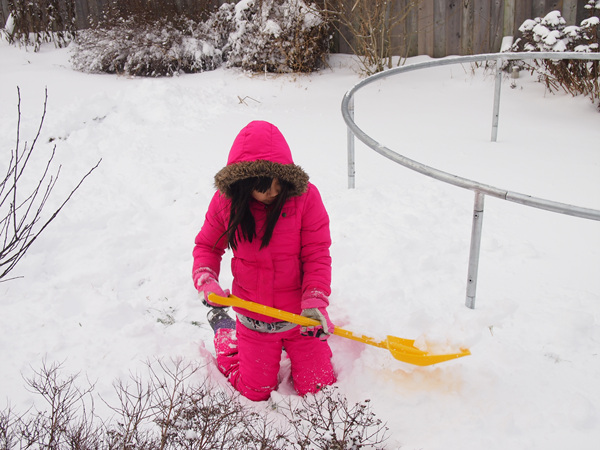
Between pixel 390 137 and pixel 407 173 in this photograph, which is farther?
pixel 390 137

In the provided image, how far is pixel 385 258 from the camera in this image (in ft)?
10.2

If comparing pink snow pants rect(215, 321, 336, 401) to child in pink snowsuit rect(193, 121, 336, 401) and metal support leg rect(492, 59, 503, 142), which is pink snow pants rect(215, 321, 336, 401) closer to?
child in pink snowsuit rect(193, 121, 336, 401)

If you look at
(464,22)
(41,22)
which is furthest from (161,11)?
(464,22)

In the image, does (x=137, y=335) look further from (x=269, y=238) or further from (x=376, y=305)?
(x=376, y=305)

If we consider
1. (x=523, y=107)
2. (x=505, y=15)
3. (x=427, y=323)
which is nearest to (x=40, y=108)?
(x=427, y=323)

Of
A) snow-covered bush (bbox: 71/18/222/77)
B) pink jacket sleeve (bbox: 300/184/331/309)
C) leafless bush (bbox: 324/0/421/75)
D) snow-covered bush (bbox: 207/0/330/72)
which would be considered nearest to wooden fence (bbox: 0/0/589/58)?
leafless bush (bbox: 324/0/421/75)

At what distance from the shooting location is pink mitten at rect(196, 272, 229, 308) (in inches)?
86.7

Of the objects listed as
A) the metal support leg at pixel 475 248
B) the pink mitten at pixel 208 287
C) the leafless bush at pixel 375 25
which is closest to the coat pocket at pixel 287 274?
the pink mitten at pixel 208 287

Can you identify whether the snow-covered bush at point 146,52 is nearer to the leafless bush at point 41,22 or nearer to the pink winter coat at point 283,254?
the leafless bush at point 41,22

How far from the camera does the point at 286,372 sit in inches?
104

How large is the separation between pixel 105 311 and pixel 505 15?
635 cm

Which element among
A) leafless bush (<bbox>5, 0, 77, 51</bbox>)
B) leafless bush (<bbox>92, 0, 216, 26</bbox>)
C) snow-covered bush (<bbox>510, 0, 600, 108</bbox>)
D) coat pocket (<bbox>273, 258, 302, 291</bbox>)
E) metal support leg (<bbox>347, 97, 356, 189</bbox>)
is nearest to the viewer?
coat pocket (<bbox>273, 258, 302, 291</bbox>)

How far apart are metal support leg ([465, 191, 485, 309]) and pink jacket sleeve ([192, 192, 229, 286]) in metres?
1.19

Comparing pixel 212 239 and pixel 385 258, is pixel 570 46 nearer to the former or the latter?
pixel 385 258
